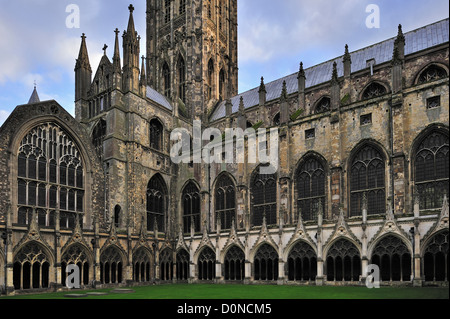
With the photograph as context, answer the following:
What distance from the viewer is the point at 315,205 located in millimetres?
34062

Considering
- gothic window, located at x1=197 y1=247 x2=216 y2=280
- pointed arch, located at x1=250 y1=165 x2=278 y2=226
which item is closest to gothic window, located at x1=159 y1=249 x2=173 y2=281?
gothic window, located at x1=197 y1=247 x2=216 y2=280

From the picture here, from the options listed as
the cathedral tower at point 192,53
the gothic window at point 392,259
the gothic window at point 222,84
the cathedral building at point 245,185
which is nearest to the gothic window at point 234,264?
the cathedral building at point 245,185

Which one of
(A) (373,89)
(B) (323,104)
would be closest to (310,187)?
(B) (323,104)

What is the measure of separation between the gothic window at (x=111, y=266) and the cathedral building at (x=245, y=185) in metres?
0.09

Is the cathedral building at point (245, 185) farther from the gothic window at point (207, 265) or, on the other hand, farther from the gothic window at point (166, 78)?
the gothic window at point (166, 78)

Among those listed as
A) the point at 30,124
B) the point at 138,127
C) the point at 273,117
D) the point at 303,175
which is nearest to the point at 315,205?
the point at 303,175

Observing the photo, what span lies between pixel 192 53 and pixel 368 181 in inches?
1157

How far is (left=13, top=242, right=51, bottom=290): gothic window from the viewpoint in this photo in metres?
27.7

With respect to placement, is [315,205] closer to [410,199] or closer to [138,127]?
[410,199]

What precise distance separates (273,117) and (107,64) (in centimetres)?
1704

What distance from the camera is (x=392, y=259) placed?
27.2 metres

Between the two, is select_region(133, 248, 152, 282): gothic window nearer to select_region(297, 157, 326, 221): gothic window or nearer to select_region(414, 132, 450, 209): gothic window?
select_region(297, 157, 326, 221): gothic window

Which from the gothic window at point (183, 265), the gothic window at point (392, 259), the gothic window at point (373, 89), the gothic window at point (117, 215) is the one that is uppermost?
the gothic window at point (373, 89)

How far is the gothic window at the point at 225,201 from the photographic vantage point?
38.8 metres
